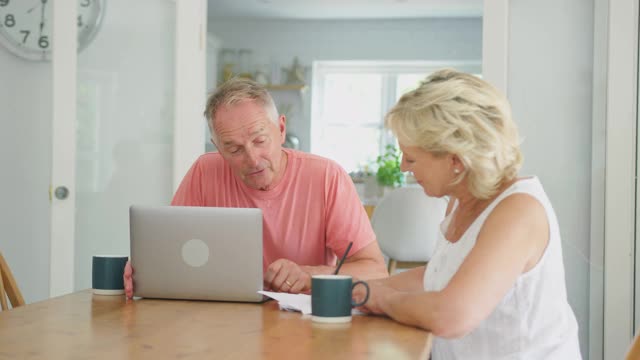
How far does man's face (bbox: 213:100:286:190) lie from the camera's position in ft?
7.22

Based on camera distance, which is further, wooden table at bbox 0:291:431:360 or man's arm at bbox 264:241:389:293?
man's arm at bbox 264:241:389:293

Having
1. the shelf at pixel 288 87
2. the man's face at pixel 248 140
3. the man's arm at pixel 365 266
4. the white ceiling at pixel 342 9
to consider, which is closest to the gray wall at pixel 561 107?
the man's arm at pixel 365 266

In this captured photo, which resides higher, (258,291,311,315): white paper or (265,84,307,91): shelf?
(265,84,307,91): shelf

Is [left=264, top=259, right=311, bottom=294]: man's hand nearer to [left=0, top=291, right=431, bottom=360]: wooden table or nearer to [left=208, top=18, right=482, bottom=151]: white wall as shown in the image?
[left=0, top=291, right=431, bottom=360]: wooden table

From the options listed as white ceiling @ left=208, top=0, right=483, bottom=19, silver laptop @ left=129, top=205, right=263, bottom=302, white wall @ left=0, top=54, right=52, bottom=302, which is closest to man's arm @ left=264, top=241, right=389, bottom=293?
silver laptop @ left=129, top=205, right=263, bottom=302

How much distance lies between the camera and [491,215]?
1.57m

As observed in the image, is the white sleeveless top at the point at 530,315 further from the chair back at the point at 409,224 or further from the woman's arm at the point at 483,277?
the chair back at the point at 409,224

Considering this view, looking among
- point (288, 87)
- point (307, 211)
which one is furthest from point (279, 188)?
point (288, 87)

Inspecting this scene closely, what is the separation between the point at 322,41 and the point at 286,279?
271 inches

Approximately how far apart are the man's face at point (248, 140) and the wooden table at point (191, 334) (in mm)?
555

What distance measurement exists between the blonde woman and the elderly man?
538 millimetres

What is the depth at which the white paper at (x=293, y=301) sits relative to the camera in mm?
1645

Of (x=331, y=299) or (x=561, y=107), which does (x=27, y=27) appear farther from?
(x=331, y=299)

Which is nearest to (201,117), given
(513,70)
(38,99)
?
(38,99)
